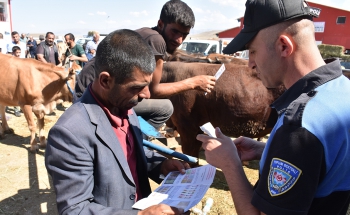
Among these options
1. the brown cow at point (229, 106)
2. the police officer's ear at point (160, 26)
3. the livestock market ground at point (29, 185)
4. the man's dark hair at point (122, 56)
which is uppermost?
the police officer's ear at point (160, 26)

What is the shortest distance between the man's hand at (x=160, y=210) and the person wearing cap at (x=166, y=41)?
1.51m

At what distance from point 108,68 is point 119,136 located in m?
0.44

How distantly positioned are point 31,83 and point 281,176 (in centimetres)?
556

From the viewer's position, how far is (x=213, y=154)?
141cm

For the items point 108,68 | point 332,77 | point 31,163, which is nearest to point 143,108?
point 108,68

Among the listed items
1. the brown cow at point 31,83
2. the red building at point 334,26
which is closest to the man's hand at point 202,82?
the brown cow at point 31,83

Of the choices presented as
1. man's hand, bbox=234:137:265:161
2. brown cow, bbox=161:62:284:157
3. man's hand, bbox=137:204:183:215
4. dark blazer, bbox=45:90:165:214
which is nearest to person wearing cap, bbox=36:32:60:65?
brown cow, bbox=161:62:284:157

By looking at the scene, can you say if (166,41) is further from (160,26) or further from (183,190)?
(183,190)

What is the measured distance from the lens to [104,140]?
1.43 m

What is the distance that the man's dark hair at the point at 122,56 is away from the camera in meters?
1.45

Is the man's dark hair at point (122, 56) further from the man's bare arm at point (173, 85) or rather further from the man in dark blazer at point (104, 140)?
the man's bare arm at point (173, 85)

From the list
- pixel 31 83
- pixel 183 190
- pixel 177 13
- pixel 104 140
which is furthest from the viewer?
pixel 31 83

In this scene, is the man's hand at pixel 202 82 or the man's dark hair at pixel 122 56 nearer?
the man's dark hair at pixel 122 56

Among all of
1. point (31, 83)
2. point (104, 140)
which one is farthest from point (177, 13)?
point (31, 83)
